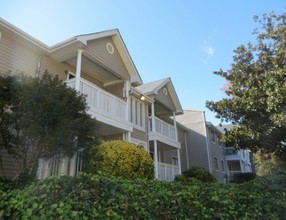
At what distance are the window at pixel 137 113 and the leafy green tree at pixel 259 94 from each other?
4.40 metres

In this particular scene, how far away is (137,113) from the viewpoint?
1683 centimetres

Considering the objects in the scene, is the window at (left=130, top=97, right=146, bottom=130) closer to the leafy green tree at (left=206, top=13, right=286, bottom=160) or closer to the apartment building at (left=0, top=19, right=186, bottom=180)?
the apartment building at (left=0, top=19, right=186, bottom=180)

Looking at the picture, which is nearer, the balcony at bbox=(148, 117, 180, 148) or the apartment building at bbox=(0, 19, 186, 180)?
the apartment building at bbox=(0, 19, 186, 180)

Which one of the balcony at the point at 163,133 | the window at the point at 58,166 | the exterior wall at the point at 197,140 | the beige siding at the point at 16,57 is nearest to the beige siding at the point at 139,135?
the balcony at the point at 163,133

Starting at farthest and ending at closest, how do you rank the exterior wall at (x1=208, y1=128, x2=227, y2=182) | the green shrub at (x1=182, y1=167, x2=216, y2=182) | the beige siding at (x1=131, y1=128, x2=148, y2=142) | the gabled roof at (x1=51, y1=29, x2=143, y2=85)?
the exterior wall at (x1=208, y1=128, x2=227, y2=182) < the green shrub at (x1=182, y1=167, x2=216, y2=182) < the beige siding at (x1=131, y1=128, x2=148, y2=142) < the gabled roof at (x1=51, y1=29, x2=143, y2=85)

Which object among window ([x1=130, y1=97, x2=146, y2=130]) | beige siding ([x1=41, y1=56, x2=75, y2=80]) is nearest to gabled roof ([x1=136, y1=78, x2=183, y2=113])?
window ([x1=130, y1=97, x2=146, y2=130])

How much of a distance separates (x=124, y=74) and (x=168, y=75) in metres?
7.26

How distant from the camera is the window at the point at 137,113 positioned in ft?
53.4

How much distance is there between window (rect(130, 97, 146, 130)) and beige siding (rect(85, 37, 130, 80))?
7.56ft

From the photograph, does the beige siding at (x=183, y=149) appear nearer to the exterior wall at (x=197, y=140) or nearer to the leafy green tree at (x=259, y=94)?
the exterior wall at (x=197, y=140)

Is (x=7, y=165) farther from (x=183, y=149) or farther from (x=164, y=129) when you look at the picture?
(x=183, y=149)

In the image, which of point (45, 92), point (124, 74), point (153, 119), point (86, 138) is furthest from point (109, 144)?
point (153, 119)

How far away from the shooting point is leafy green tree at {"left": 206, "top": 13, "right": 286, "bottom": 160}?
12.1 metres

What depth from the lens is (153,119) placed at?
56.7 ft
